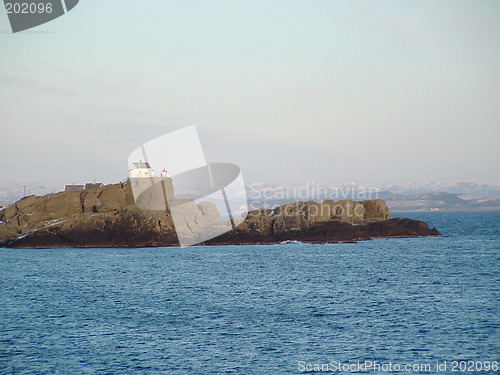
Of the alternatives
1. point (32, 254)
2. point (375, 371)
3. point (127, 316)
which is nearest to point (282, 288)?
point (127, 316)

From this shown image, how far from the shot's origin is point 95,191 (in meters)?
96.6

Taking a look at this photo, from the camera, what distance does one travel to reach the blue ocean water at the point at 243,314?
1094 inches

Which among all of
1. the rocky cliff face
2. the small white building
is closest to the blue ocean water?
the rocky cliff face

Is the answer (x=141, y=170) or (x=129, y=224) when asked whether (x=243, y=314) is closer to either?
(x=129, y=224)

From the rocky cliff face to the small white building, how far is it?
10.2 meters

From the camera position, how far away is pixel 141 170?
108500 mm

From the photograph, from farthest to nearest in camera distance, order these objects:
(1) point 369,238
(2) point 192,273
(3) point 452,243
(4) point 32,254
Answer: (1) point 369,238
(3) point 452,243
(4) point 32,254
(2) point 192,273

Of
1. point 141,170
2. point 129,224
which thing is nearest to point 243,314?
point 129,224

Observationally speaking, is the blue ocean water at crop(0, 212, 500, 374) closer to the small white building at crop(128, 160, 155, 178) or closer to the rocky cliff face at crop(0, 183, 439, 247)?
the rocky cliff face at crop(0, 183, 439, 247)

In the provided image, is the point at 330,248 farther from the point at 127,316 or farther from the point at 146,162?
the point at 127,316

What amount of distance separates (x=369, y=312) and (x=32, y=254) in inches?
2299

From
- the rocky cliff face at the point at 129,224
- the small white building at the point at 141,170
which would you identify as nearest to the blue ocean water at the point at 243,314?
the rocky cliff face at the point at 129,224

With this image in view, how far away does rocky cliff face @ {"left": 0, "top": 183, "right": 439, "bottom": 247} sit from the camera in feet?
291

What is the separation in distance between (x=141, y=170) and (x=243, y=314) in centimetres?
7558
